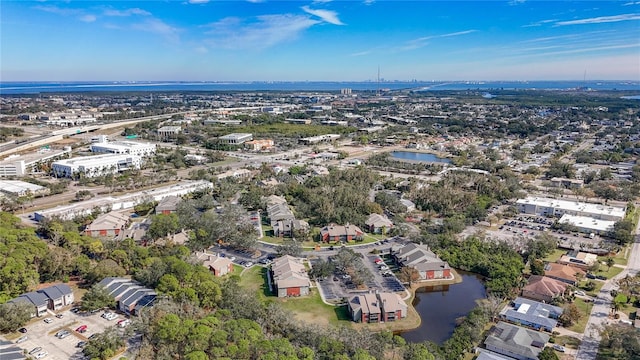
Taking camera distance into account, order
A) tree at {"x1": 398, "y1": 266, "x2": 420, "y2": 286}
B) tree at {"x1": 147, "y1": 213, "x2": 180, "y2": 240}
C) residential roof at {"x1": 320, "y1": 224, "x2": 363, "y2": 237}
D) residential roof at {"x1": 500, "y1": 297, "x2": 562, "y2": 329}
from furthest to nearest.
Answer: residential roof at {"x1": 320, "y1": 224, "x2": 363, "y2": 237} < tree at {"x1": 147, "y1": 213, "x2": 180, "y2": 240} < tree at {"x1": 398, "y1": 266, "x2": 420, "y2": 286} < residential roof at {"x1": 500, "y1": 297, "x2": 562, "y2": 329}

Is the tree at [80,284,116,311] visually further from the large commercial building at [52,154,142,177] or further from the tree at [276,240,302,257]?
the large commercial building at [52,154,142,177]

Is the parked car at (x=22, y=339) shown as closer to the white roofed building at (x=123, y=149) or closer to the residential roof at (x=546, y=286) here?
the residential roof at (x=546, y=286)

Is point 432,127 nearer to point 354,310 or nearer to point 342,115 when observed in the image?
point 342,115

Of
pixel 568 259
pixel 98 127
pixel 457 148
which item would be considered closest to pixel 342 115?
pixel 457 148

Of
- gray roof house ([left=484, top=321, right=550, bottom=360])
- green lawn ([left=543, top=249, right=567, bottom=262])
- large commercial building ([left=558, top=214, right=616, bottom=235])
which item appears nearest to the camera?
gray roof house ([left=484, top=321, right=550, bottom=360])

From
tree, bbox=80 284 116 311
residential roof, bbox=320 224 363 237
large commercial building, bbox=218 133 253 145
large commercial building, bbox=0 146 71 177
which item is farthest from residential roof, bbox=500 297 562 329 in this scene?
large commercial building, bbox=218 133 253 145

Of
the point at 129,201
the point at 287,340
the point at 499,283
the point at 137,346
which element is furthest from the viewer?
the point at 129,201

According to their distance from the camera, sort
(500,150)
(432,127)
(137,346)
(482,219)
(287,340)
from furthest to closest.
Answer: (432,127) < (500,150) < (482,219) < (137,346) < (287,340)

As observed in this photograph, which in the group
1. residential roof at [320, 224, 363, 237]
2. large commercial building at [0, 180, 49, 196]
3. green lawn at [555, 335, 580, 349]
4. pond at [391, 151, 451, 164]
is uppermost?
large commercial building at [0, 180, 49, 196]
